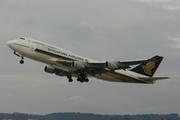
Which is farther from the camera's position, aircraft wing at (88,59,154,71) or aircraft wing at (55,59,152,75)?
aircraft wing at (88,59,154,71)

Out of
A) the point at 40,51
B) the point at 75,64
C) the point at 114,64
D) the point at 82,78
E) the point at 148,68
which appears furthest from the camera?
the point at 148,68

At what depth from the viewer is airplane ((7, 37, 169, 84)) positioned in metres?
57.8

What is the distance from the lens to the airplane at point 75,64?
5778 centimetres

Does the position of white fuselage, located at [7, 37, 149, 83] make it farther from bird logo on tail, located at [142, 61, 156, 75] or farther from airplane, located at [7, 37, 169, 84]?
bird logo on tail, located at [142, 61, 156, 75]

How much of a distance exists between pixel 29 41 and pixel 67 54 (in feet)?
21.9

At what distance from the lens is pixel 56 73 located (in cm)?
6838

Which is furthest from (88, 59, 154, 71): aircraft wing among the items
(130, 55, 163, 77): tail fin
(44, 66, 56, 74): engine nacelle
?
(130, 55, 163, 77): tail fin

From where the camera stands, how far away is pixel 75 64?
59.7 metres

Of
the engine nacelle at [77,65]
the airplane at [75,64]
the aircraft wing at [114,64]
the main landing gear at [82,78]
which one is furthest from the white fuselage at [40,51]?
the aircraft wing at [114,64]

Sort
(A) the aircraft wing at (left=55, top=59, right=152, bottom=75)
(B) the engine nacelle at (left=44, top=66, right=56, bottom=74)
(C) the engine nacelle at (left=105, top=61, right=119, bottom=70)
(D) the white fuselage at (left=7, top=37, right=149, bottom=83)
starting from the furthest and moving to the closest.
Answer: (B) the engine nacelle at (left=44, top=66, right=56, bottom=74) → (C) the engine nacelle at (left=105, top=61, right=119, bottom=70) → (A) the aircraft wing at (left=55, top=59, right=152, bottom=75) → (D) the white fuselage at (left=7, top=37, right=149, bottom=83)

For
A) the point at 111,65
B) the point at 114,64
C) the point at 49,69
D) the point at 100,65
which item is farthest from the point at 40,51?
the point at 114,64

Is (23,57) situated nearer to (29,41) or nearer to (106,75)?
(29,41)

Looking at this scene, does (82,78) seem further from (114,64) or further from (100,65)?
(114,64)

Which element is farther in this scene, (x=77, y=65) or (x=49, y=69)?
(x=49, y=69)
